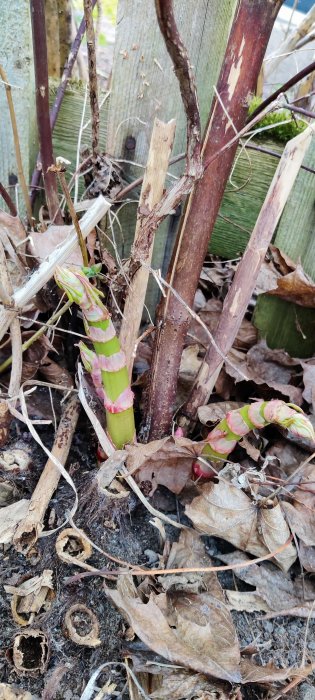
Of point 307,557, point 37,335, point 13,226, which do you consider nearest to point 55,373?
point 37,335

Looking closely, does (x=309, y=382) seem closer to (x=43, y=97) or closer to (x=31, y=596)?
(x=31, y=596)

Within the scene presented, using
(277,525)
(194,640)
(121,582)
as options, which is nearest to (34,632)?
(121,582)

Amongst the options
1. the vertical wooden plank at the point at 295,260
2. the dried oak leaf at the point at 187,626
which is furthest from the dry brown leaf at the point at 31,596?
the vertical wooden plank at the point at 295,260

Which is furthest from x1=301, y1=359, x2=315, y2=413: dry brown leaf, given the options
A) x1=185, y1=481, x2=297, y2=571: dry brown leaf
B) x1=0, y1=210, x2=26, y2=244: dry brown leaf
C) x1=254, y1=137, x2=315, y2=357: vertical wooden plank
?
x1=0, y1=210, x2=26, y2=244: dry brown leaf

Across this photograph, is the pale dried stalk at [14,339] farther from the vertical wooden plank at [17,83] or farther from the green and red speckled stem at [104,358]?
the vertical wooden plank at [17,83]

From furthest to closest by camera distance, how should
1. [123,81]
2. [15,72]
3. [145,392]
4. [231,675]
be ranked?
[15,72] < [123,81] < [145,392] < [231,675]

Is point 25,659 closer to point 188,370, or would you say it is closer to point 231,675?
point 231,675
